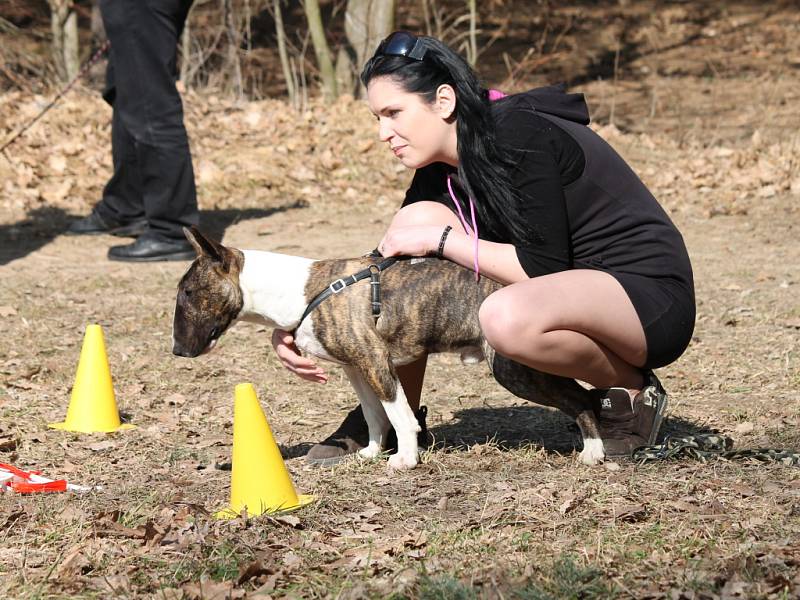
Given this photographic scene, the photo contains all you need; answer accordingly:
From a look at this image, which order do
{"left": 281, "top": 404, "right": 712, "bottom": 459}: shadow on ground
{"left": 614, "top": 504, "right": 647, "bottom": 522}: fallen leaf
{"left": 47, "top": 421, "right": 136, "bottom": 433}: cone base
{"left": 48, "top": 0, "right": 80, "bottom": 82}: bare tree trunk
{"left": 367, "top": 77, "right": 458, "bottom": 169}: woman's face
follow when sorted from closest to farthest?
{"left": 614, "top": 504, "right": 647, "bottom": 522}: fallen leaf < {"left": 367, "top": 77, "right": 458, "bottom": 169}: woman's face < {"left": 281, "top": 404, "right": 712, "bottom": 459}: shadow on ground < {"left": 47, "top": 421, "right": 136, "bottom": 433}: cone base < {"left": 48, "top": 0, "right": 80, "bottom": 82}: bare tree trunk

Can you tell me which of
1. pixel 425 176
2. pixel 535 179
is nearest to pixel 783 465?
pixel 535 179

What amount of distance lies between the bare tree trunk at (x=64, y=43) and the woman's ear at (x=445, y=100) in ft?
40.7

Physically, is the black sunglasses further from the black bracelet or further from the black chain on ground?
the black chain on ground

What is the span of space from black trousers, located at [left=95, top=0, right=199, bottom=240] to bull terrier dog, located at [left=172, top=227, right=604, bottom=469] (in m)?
4.34

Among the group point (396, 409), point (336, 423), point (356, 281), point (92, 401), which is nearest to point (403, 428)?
point (396, 409)

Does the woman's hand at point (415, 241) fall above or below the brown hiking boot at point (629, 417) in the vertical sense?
above

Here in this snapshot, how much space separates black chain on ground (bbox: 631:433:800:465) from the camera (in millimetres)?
4238

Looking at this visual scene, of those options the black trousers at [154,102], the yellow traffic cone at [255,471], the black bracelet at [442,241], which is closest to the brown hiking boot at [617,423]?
the black bracelet at [442,241]

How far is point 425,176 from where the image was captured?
4.65 meters

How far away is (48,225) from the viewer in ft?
33.5

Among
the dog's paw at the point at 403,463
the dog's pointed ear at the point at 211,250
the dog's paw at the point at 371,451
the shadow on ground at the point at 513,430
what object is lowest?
the shadow on ground at the point at 513,430

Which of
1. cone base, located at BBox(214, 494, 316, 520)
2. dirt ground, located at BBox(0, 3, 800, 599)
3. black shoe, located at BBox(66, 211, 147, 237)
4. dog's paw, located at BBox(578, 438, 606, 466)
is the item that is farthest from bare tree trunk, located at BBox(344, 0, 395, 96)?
cone base, located at BBox(214, 494, 316, 520)

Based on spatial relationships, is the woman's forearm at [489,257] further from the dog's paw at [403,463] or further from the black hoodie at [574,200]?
the dog's paw at [403,463]

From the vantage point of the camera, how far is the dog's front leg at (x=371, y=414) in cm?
459
